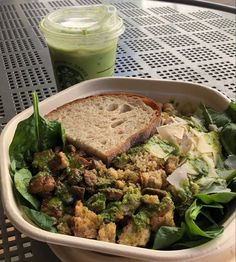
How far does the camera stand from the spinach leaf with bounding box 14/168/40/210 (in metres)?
0.63

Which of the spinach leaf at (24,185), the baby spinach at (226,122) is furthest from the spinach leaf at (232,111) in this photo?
the spinach leaf at (24,185)

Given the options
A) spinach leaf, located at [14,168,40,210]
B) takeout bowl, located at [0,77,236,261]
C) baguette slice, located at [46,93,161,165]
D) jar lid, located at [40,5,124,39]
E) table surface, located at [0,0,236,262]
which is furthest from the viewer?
table surface, located at [0,0,236,262]

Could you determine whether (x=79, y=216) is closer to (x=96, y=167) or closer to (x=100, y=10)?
(x=96, y=167)

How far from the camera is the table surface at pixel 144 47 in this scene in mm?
1120

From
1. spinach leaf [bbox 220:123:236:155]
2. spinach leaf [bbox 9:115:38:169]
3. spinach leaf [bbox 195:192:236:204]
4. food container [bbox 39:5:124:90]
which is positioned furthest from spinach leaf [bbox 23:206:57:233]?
food container [bbox 39:5:124:90]

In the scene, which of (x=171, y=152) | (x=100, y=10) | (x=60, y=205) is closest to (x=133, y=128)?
(x=171, y=152)

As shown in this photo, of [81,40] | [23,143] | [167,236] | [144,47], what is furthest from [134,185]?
[144,47]

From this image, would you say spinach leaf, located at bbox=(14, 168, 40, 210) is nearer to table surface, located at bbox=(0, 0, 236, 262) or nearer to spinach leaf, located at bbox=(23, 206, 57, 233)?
spinach leaf, located at bbox=(23, 206, 57, 233)

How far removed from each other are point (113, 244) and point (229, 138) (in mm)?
333

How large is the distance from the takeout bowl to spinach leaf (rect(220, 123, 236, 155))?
6cm

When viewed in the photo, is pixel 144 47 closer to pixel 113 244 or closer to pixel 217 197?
pixel 217 197

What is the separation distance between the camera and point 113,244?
0.53 m

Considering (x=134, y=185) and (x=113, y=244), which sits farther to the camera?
(x=134, y=185)

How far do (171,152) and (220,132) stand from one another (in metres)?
0.12
